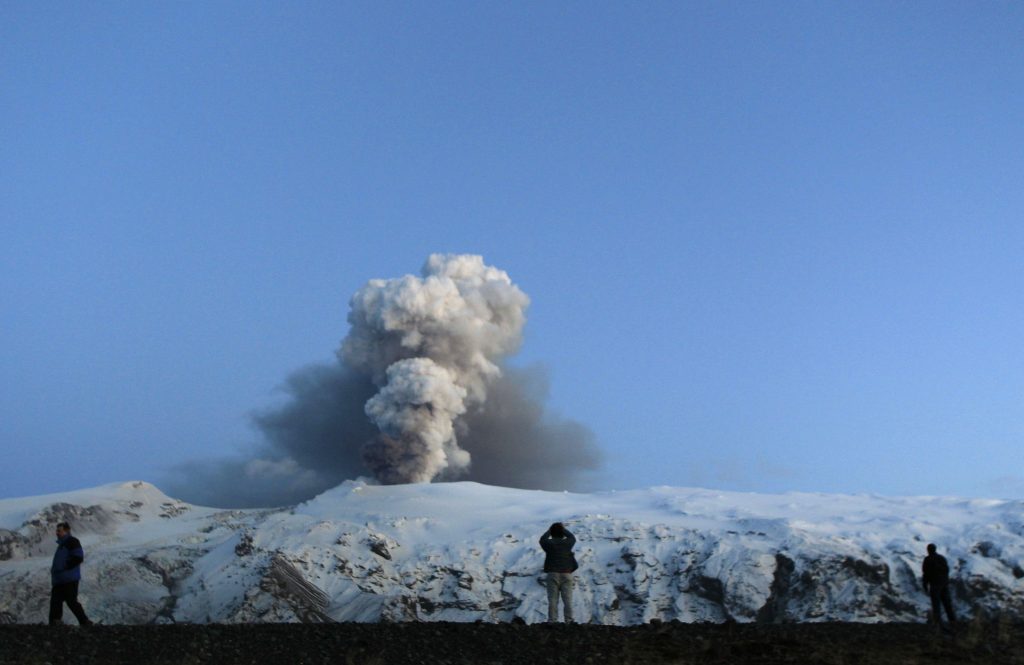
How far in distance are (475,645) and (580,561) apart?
38055mm

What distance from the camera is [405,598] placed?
1982 inches

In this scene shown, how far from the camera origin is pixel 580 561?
52.6 m

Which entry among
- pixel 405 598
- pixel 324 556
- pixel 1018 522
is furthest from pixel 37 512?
pixel 1018 522

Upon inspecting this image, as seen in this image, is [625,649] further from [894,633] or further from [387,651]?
[894,633]

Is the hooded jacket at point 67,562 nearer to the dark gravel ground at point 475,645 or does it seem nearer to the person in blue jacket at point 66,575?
the person in blue jacket at point 66,575

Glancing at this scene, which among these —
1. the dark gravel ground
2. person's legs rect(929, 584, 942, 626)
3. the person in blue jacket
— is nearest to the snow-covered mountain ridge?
person's legs rect(929, 584, 942, 626)

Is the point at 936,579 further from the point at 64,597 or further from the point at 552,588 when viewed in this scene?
the point at 64,597

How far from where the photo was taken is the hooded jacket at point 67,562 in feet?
60.5

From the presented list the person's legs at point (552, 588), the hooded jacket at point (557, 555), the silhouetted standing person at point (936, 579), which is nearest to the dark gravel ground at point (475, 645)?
the person's legs at point (552, 588)

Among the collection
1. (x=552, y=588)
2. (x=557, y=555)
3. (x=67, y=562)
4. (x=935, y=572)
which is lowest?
(x=935, y=572)

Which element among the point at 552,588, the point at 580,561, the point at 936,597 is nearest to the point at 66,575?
the point at 552,588

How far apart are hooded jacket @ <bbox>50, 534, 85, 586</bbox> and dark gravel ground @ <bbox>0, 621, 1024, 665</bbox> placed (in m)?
Answer: 1.40

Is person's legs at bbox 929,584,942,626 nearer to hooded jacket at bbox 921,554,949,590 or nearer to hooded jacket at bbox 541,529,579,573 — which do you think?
hooded jacket at bbox 921,554,949,590

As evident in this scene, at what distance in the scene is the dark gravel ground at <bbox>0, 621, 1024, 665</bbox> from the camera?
46.9 feet
